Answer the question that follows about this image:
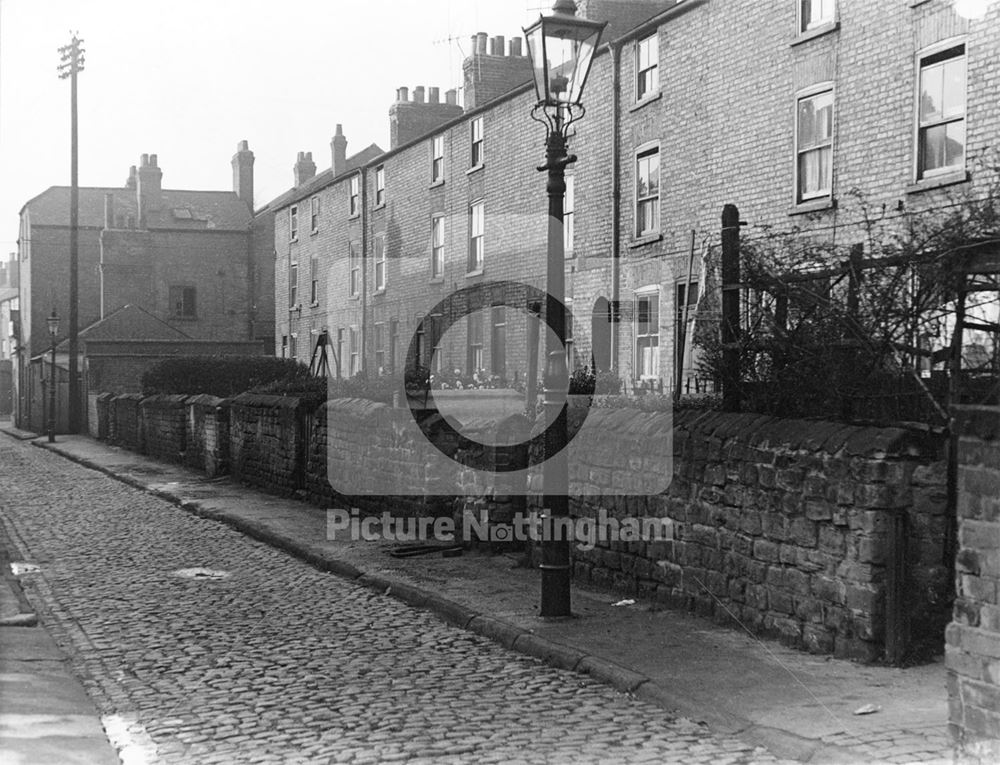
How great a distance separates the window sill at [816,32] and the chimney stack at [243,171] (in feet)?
144

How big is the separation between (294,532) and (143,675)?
622 cm

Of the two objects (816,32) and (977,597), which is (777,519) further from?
(816,32)

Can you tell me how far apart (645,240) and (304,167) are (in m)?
36.3

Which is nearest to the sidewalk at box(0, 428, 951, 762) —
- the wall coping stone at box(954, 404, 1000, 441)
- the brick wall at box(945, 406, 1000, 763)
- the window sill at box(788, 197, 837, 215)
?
the brick wall at box(945, 406, 1000, 763)

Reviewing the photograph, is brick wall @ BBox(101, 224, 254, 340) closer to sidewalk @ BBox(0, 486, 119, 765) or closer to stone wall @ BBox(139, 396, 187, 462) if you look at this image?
stone wall @ BBox(139, 396, 187, 462)

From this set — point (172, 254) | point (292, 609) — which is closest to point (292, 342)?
point (172, 254)

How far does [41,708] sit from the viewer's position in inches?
226

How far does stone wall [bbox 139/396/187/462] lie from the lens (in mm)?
24594

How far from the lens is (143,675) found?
6.72 metres

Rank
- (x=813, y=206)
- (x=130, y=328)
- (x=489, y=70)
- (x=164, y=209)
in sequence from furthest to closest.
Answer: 1. (x=164, y=209)
2. (x=130, y=328)
3. (x=489, y=70)
4. (x=813, y=206)

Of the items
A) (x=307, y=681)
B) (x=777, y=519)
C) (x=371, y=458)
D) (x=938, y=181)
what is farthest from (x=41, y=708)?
(x=938, y=181)

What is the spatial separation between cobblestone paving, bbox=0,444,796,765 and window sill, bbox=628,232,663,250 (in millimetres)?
11743

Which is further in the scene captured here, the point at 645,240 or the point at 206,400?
the point at 206,400

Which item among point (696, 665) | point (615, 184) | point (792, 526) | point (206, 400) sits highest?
point (615, 184)
